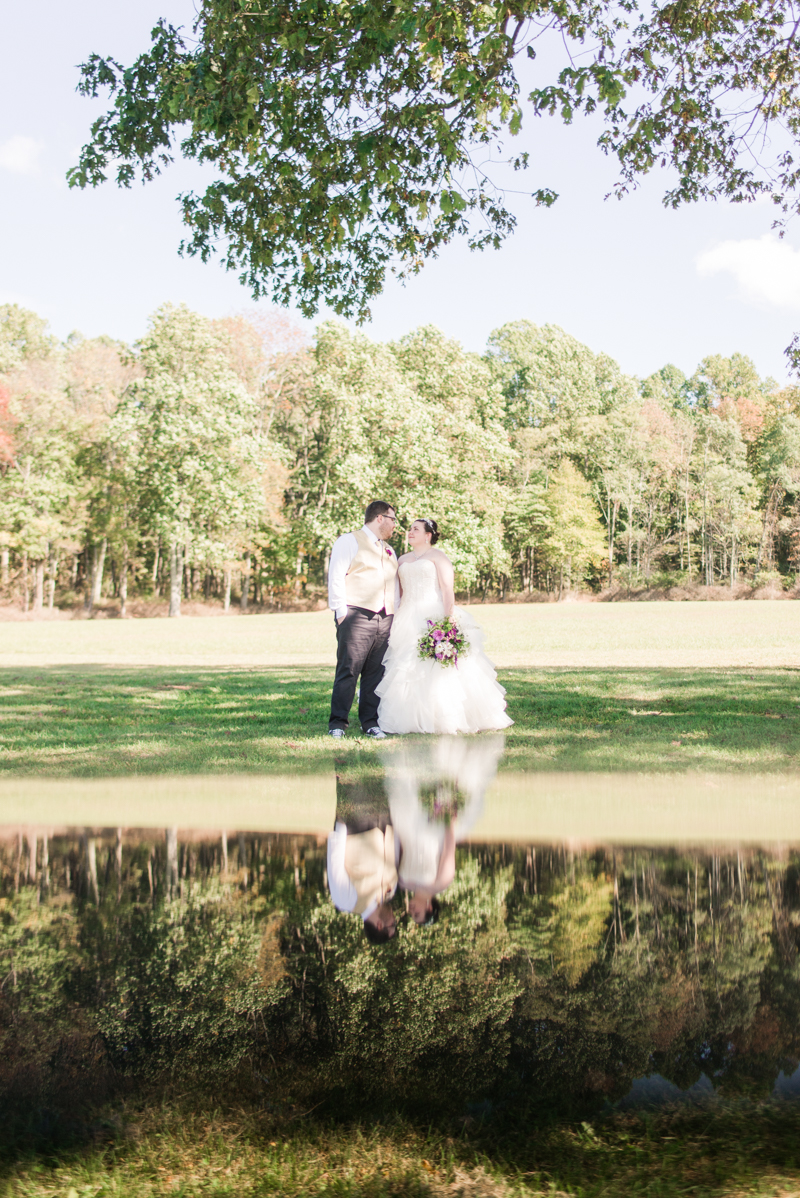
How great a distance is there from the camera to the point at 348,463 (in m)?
50.8

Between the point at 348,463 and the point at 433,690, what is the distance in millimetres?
40545

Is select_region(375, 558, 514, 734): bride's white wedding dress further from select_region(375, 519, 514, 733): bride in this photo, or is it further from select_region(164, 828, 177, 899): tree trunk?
select_region(164, 828, 177, 899): tree trunk

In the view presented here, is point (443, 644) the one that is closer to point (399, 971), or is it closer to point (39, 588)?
point (399, 971)

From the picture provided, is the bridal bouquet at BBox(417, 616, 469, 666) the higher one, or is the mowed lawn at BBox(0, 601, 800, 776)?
the bridal bouquet at BBox(417, 616, 469, 666)

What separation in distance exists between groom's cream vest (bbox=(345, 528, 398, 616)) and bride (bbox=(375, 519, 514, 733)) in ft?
1.54

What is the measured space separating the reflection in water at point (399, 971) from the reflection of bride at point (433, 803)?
5cm

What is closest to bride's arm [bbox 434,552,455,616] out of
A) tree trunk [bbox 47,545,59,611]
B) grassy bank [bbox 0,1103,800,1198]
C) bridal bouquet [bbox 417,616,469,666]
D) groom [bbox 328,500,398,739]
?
bridal bouquet [bbox 417,616,469,666]

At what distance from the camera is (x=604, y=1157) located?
2.53 metres

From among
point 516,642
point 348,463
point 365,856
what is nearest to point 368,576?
point 365,856

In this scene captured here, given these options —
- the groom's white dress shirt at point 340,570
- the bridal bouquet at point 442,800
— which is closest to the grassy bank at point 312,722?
the bridal bouquet at point 442,800

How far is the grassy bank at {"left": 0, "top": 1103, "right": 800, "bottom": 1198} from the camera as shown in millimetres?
2406

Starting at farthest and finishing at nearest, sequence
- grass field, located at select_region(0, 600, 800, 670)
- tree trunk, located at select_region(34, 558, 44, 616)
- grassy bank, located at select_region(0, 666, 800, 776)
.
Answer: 1. tree trunk, located at select_region(34, 558, 44, 616)
2. grass field, located at select_region(0, 600, 800, 670)
3. grassy bank, located at select_region(0, 666, 800, 776)

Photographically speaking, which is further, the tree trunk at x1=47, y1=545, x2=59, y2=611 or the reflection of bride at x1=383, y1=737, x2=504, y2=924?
the tree trunk at x1=47, y1=545, x2=59, y2=611

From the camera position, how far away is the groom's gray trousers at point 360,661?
10984 mm
